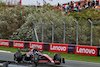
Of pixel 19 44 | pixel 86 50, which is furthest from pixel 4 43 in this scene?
pixel 86 50

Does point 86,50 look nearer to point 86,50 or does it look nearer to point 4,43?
point 86,50

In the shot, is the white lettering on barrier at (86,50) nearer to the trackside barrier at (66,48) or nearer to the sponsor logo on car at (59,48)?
the trackside barrier at (66,48)

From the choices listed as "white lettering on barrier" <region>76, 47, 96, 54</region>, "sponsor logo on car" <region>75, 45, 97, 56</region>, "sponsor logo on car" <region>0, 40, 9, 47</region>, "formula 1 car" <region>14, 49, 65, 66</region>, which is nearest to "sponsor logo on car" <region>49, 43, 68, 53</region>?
"sponsor logo on car" <region>75, 45, 97, 56</region>

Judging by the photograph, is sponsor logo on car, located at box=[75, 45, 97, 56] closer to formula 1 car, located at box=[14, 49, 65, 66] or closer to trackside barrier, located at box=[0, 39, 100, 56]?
trackside barrier, located at box=[0, 39, 100, 56]

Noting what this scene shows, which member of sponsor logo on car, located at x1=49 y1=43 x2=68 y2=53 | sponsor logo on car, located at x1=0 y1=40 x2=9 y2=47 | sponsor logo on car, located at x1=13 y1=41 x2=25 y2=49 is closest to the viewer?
sponsor logo on car, located at x1=49 y1=43 x2=68 y2=53

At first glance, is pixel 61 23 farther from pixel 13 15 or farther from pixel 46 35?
pixel 13 15

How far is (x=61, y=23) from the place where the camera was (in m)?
24.9

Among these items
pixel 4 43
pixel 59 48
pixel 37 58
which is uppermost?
pixel 37 58

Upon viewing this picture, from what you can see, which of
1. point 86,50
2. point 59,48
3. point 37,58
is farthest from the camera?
point 59,48

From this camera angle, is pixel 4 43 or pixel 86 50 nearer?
pixel 86 50

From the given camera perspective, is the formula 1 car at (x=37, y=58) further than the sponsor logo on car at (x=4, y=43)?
No

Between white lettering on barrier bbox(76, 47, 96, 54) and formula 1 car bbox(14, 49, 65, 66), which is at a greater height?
formula 1 car bbox(14, 49, 65, 66)

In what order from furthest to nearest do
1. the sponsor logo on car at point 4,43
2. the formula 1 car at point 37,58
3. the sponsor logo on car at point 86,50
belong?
the sponsor logo on car at point 4,43 → the sponsor logo on car at point 86,50 → the formula 1 car at point 37,58

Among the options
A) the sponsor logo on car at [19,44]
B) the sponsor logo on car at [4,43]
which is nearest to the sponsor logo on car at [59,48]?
the sponsor logo on car at [19,44]
